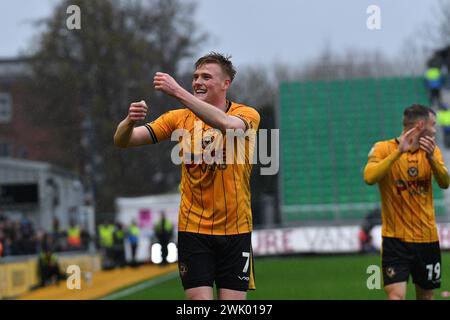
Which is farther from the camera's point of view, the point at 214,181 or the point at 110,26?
the point at 110,26

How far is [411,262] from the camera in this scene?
8273 mm

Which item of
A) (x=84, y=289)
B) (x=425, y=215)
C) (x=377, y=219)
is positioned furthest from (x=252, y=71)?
(x=425, y=215)

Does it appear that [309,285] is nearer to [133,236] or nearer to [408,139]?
[408,139]

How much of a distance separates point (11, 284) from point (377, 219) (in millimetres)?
15783

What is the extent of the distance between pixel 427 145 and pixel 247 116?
6.83ft

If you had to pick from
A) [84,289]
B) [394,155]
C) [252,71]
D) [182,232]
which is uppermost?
[252,71]

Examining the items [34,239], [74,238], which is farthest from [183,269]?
[74,238]

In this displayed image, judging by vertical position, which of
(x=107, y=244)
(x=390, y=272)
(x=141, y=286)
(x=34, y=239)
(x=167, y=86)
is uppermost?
(x=167, y=86)

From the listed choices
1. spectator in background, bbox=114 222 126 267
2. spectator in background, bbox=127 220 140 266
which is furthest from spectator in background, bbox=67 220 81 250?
spectator in background, bbox=127 220 140 266

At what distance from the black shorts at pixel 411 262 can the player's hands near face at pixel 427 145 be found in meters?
0.82

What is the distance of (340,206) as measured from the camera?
35.0 meters

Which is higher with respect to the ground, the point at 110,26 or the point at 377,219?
the point at 110,26

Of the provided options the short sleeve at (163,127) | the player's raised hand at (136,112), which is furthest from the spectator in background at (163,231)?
the player's raised hand at (136,112)
